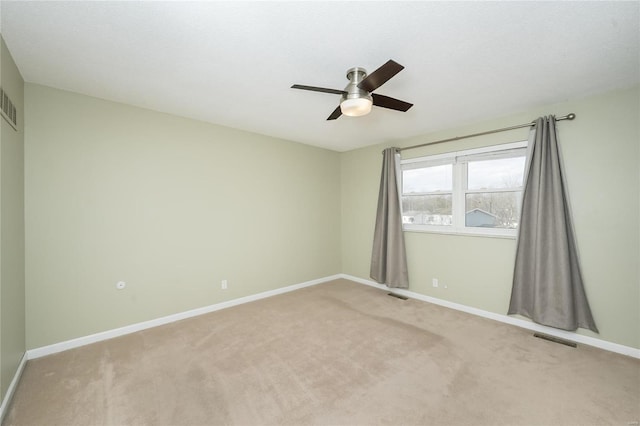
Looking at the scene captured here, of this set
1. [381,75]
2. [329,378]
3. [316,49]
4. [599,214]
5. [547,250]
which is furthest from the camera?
[547,250]

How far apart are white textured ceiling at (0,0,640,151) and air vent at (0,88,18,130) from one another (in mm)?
349

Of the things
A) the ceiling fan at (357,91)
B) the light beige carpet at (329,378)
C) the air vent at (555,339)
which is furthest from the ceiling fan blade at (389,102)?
the air vent at (555,339)

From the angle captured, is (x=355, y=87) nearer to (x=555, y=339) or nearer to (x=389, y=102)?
(x=389, y=102)

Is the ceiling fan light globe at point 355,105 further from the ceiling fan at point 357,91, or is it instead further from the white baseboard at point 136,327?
the white baseboard at point 136,327

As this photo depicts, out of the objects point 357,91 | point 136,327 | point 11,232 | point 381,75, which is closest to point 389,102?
point 357,91

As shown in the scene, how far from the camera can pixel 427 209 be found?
4027 mm

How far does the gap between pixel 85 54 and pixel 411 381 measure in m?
3.47

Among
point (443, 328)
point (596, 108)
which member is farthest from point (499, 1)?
point (443, 328)

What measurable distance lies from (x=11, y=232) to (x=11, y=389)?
112 centimetres

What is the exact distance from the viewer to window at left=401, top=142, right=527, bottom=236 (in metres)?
3.22

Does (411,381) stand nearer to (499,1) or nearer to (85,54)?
(499,1)

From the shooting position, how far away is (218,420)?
1.70 m

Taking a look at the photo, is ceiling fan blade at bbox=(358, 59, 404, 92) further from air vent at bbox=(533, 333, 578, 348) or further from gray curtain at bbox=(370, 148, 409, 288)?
air vent at bbox=(533, 333, 578, 348)

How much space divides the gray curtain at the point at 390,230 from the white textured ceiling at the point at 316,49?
1396 millimetres
